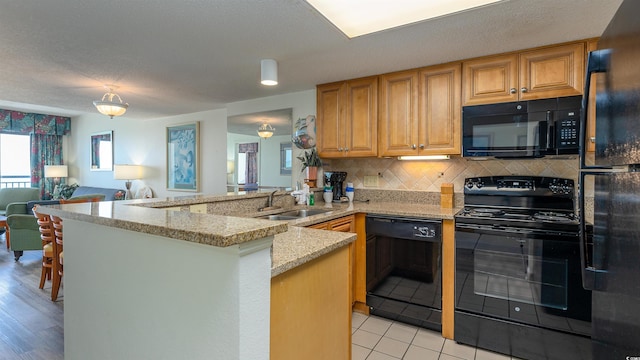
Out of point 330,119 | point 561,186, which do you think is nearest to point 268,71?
point 330,119

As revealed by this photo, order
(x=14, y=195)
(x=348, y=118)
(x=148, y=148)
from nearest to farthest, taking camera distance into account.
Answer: (x=348, y=118), (x=148, y=148), (x=14, y=195)

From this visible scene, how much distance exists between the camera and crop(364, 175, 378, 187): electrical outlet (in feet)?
10.6

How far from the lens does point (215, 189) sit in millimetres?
4578

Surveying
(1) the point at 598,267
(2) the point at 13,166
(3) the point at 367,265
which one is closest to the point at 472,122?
(3) the point at 367,265

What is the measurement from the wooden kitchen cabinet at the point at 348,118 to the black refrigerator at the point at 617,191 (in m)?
1.90

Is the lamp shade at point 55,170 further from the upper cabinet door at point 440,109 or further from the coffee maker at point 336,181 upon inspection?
the upper cabinet door at point 440,109

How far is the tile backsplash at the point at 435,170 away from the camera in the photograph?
247 cm

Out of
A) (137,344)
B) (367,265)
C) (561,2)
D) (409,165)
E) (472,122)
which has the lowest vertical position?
(367,265)

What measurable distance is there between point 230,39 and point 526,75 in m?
2.17

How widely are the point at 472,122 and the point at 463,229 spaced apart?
86cm

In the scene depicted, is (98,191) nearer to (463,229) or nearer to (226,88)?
(226,88)

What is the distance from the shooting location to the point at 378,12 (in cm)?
205

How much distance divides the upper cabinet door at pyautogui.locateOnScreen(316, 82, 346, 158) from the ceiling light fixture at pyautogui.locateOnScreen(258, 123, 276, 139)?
79cm

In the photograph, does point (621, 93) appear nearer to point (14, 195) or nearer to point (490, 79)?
point (490, 79)
